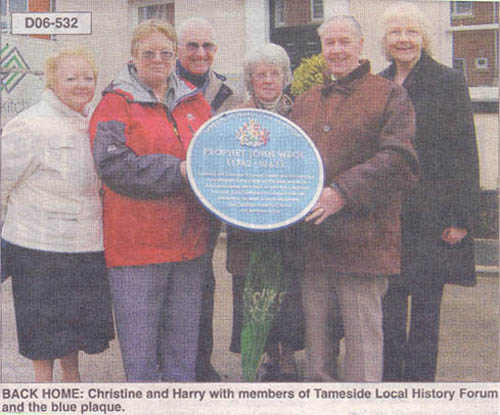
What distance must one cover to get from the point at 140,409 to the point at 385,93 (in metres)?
1.63

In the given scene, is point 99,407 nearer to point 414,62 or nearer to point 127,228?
point 127,228

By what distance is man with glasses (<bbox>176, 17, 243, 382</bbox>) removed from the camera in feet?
7.70

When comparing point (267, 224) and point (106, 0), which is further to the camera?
point (106, 0)

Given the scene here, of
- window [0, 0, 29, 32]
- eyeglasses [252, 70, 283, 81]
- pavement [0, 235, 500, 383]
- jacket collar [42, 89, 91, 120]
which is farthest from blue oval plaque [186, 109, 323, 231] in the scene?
window [0, 0, 29, 32]

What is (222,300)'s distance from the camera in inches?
97.0

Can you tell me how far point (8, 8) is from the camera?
2.43 meters

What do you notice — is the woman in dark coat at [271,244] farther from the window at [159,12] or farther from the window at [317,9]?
the window at [159,12]

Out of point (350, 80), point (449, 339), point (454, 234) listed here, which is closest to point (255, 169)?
point (350, 80)

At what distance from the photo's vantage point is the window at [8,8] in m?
2.42

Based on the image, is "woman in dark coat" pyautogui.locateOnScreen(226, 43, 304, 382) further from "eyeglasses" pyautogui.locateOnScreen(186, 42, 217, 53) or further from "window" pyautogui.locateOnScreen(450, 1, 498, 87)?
"window" pyautogui.locateOnScreen(450, 1, 498, 87)

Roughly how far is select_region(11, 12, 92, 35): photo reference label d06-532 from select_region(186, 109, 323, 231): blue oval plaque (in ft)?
2.29

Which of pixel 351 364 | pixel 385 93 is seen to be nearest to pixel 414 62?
pixel 385 93

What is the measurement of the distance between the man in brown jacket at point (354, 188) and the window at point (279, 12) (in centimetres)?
21

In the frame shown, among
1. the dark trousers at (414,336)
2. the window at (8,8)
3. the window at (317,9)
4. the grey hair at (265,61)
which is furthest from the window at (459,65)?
the window at (8,8)
